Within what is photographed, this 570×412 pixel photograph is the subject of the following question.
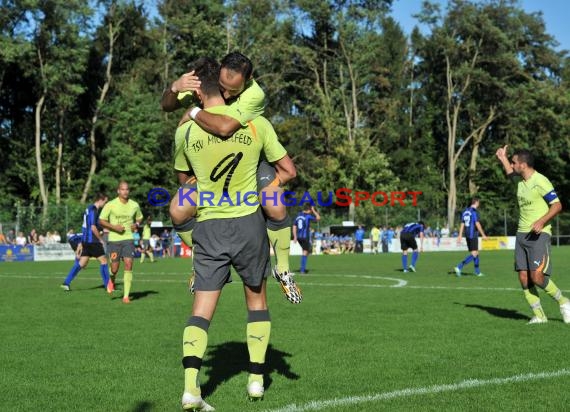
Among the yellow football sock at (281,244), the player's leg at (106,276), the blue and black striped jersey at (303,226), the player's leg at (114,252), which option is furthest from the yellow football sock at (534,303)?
the blue and black striped jersey at (303,226)

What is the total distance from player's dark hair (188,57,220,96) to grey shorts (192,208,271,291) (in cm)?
93

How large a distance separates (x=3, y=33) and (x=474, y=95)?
36540 mm

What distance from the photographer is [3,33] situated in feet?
168

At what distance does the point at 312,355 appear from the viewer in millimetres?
7594

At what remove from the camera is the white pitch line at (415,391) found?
534 centimetres

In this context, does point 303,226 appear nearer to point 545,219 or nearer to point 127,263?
point 127,263

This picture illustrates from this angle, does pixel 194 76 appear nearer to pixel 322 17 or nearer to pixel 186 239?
pixel 186 239

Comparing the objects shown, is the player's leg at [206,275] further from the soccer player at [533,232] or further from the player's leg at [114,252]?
the player's leg at [114,252]

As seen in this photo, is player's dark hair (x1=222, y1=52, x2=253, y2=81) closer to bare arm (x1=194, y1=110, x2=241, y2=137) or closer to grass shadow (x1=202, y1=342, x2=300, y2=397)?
bare arm (x1=194, y1=110, x2=241, y2=137)

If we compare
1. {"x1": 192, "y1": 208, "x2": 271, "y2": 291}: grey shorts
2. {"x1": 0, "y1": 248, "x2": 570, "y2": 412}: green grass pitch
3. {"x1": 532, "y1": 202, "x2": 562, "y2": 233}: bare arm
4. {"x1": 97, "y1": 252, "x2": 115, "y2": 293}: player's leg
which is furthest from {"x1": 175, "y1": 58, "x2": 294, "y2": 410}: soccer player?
{"x1": 97, "y1": 252, "x2": 115, "y2": 293}: player's leg

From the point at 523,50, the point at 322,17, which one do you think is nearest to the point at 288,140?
the point at 322,17

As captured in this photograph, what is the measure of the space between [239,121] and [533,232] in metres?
5.61

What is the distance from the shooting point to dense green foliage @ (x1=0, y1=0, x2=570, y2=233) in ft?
176

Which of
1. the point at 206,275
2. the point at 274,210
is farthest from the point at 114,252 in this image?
the point at 206,275
